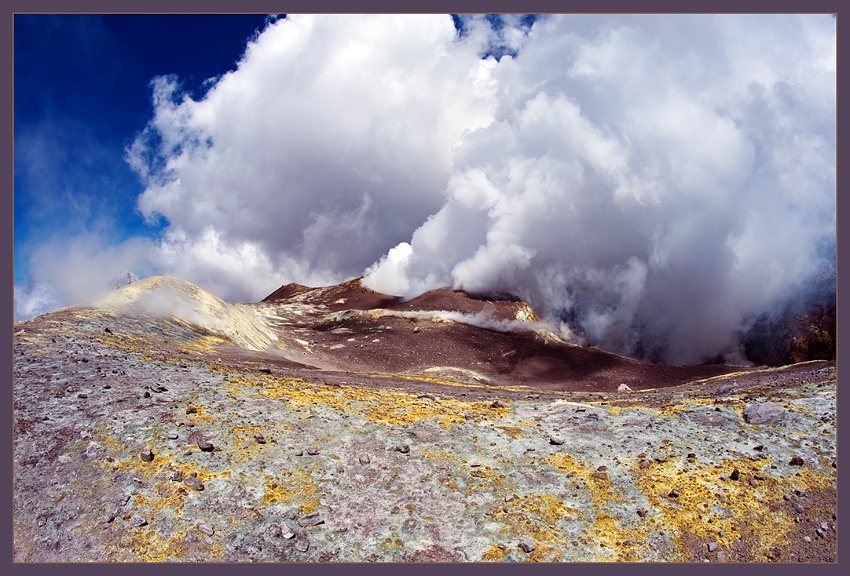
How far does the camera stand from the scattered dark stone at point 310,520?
28.9 ft

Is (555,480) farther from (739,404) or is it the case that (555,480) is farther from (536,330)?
(536,330)

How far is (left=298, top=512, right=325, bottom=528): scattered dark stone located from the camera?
8.82 metres

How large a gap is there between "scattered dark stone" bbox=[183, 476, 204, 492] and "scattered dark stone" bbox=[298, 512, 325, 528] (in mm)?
2064

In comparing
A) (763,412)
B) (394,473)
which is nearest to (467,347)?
(763,412)

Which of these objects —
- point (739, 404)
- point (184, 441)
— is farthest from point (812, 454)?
point (184, 441)

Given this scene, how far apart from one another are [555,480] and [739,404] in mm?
6929

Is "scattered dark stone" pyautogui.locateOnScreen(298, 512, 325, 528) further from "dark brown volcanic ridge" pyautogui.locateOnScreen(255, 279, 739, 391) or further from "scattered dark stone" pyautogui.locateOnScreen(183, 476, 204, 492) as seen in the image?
"dark brown volcanic ridge" pyautogui.locateOnScreen(255, 279, 739, 391)

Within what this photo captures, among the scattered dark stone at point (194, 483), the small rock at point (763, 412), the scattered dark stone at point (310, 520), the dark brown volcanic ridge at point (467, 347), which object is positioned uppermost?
the dark brown volcanic ridge at point (467, 347)

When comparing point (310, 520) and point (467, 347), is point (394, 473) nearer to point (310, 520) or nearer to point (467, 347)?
point (310, 520)

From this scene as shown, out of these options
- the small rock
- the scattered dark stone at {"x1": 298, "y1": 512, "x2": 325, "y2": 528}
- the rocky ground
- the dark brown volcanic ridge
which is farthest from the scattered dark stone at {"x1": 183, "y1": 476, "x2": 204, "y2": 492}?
the dark brown volcanic ridge

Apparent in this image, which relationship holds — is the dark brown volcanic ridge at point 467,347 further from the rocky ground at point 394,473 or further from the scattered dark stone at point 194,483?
the scattered dark stone at point 194,483

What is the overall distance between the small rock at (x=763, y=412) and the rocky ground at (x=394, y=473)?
6 cm

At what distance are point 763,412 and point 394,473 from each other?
9.37 meters

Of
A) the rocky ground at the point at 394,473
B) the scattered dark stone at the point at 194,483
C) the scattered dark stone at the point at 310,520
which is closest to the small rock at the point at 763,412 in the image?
the rocky ground at the point at 394,473
